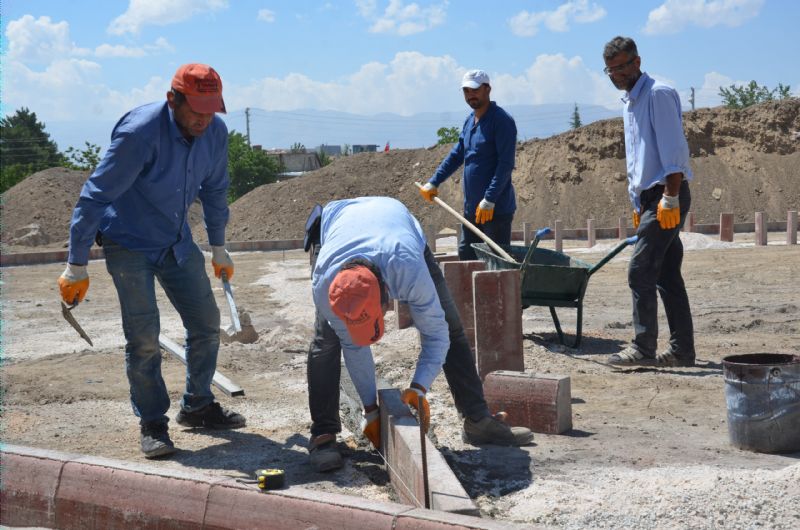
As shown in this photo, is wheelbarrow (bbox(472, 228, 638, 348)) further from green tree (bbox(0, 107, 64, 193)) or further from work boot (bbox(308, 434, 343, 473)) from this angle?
green tree (bbox(0, 107, 64, 193))

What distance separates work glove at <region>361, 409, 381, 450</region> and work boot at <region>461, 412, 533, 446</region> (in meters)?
0.43

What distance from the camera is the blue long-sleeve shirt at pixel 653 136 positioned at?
19.4ft

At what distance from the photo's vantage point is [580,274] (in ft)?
22.6

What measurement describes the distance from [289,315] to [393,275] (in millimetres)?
6267

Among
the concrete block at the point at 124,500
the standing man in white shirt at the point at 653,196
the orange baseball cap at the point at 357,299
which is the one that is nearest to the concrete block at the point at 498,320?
the standing man in white shirt at the point at 653,196

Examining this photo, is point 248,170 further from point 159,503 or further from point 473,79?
point 159,503

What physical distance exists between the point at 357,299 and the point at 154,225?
1523mm

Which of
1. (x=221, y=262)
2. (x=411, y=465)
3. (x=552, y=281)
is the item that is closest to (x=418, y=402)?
(x=411, y=465)

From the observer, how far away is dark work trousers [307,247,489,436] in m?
4.35

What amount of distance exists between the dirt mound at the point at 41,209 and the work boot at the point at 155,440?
965 inches

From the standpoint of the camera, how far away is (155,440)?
4496mm

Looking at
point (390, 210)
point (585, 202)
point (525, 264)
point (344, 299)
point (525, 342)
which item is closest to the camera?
point (344, 299)

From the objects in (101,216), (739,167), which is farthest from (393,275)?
(739,167)

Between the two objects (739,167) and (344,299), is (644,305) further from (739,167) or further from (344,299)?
(739,167)
